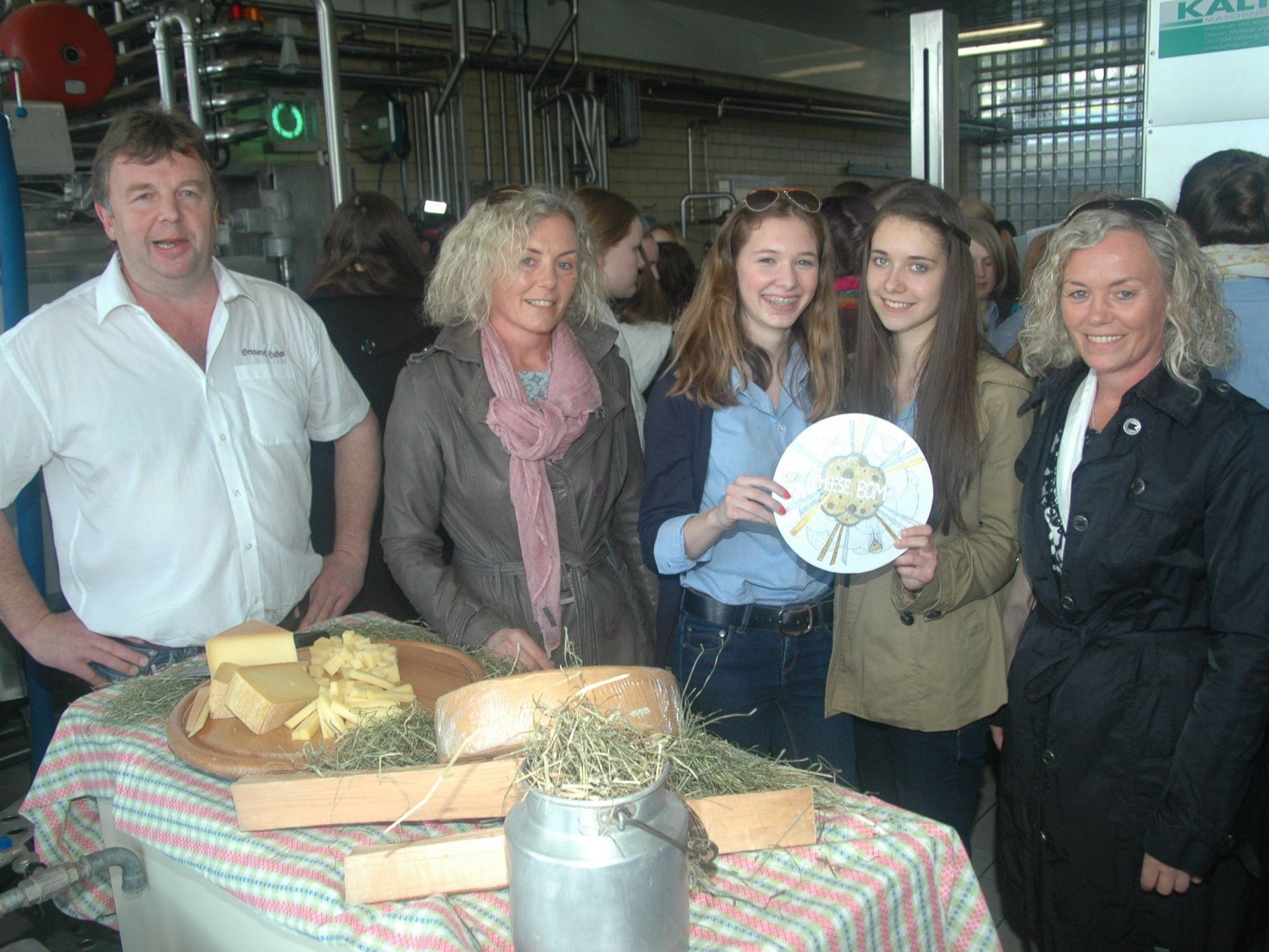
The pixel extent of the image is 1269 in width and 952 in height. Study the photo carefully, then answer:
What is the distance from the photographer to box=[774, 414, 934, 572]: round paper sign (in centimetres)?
189

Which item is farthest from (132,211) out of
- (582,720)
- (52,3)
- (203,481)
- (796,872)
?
(52,3)

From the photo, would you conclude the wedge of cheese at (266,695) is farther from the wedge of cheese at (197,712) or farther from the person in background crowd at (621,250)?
the person in background crowd at (621,250)

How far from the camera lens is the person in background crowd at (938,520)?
202cm

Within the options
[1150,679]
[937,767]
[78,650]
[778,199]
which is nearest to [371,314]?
[78,650]

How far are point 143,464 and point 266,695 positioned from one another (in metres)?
0.84

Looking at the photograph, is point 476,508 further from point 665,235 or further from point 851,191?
point 665,235

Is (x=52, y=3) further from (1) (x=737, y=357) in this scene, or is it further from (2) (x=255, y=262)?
(1) (x=737, y=357)

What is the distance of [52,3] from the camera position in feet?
13.8

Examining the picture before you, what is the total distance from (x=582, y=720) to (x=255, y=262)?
12.7 ft

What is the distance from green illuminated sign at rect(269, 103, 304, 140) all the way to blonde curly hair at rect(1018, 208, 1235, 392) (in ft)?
13.1

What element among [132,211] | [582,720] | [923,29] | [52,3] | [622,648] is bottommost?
[622,648]

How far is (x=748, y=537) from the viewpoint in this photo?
2.18 m

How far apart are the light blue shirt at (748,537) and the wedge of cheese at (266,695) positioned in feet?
2.56

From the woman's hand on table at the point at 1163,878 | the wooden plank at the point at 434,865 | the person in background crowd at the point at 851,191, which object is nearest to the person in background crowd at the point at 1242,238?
the person in background crowd at the point at 851,191
